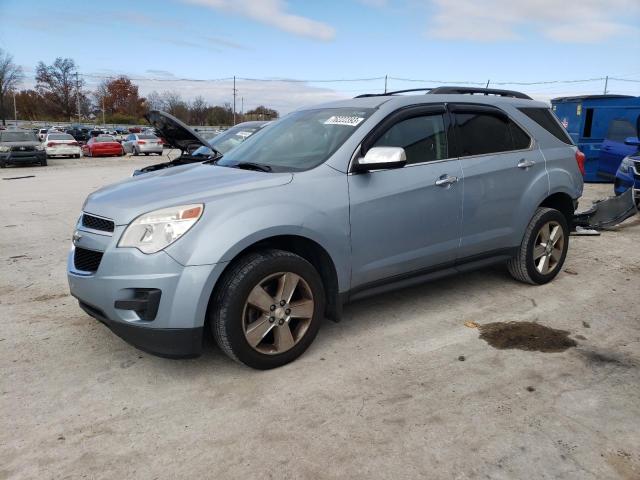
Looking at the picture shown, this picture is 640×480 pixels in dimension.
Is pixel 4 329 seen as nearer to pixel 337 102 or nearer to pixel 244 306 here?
pixel 244 306

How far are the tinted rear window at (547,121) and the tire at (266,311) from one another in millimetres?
2864

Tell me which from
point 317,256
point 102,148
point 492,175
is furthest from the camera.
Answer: point 102,148

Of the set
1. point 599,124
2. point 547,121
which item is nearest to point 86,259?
point 547,121

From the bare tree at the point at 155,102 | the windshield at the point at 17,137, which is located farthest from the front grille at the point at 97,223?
the bare tree at the point at 155,102

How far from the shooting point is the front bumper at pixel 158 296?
2930mm

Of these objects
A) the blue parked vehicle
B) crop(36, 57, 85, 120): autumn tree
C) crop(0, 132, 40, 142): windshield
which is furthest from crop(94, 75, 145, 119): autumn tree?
the blue parked vehicle

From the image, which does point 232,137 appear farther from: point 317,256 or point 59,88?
point 59,88

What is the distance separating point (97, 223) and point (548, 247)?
3994mm

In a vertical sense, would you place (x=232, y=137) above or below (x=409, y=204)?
above

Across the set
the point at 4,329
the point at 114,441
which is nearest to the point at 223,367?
the point at 114,441

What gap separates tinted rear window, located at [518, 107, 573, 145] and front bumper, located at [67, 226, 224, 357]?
136 inches

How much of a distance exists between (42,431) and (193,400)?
0.79 meters

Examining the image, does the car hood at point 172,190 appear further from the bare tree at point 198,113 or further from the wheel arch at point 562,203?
the bare tree at point 198,113

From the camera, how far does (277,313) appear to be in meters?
3.25
